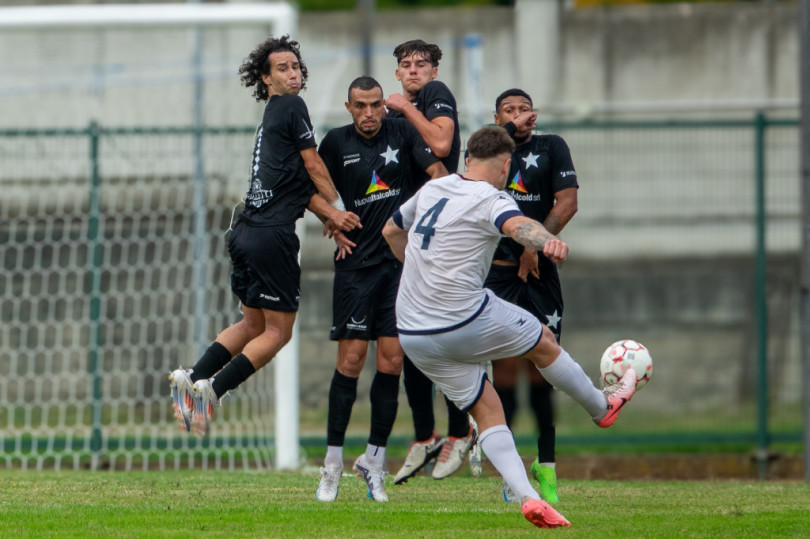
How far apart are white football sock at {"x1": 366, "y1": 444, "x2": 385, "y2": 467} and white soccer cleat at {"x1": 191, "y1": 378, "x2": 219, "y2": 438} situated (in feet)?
3.30

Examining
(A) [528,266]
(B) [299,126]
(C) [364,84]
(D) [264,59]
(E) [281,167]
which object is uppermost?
(D) [264,59]

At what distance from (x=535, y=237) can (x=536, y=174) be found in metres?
2.21

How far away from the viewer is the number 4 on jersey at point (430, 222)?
238 inches

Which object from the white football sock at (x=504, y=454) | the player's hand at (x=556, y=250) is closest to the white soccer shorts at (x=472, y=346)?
the white football sock at (x=504, y=454)

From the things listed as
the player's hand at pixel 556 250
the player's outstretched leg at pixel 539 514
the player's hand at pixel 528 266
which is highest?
the player's hand at pixel 556 250

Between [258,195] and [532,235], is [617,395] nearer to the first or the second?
[532,235]

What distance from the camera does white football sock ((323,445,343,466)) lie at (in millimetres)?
7129

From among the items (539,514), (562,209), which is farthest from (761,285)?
(539,514)

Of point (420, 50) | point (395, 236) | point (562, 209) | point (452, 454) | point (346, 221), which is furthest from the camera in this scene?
point (452, 454)

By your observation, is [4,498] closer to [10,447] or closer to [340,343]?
[340,343]

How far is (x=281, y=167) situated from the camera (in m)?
7.34

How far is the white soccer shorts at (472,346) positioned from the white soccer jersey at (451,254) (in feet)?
0.19

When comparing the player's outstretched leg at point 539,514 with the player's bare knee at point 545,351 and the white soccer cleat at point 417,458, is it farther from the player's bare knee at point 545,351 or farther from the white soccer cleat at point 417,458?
the white soccer cleat at point 417,458

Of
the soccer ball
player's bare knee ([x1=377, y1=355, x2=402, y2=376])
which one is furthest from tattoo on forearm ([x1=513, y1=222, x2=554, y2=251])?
player's bare knee ([x1=377, y1=355, x2=402, y2=376])
